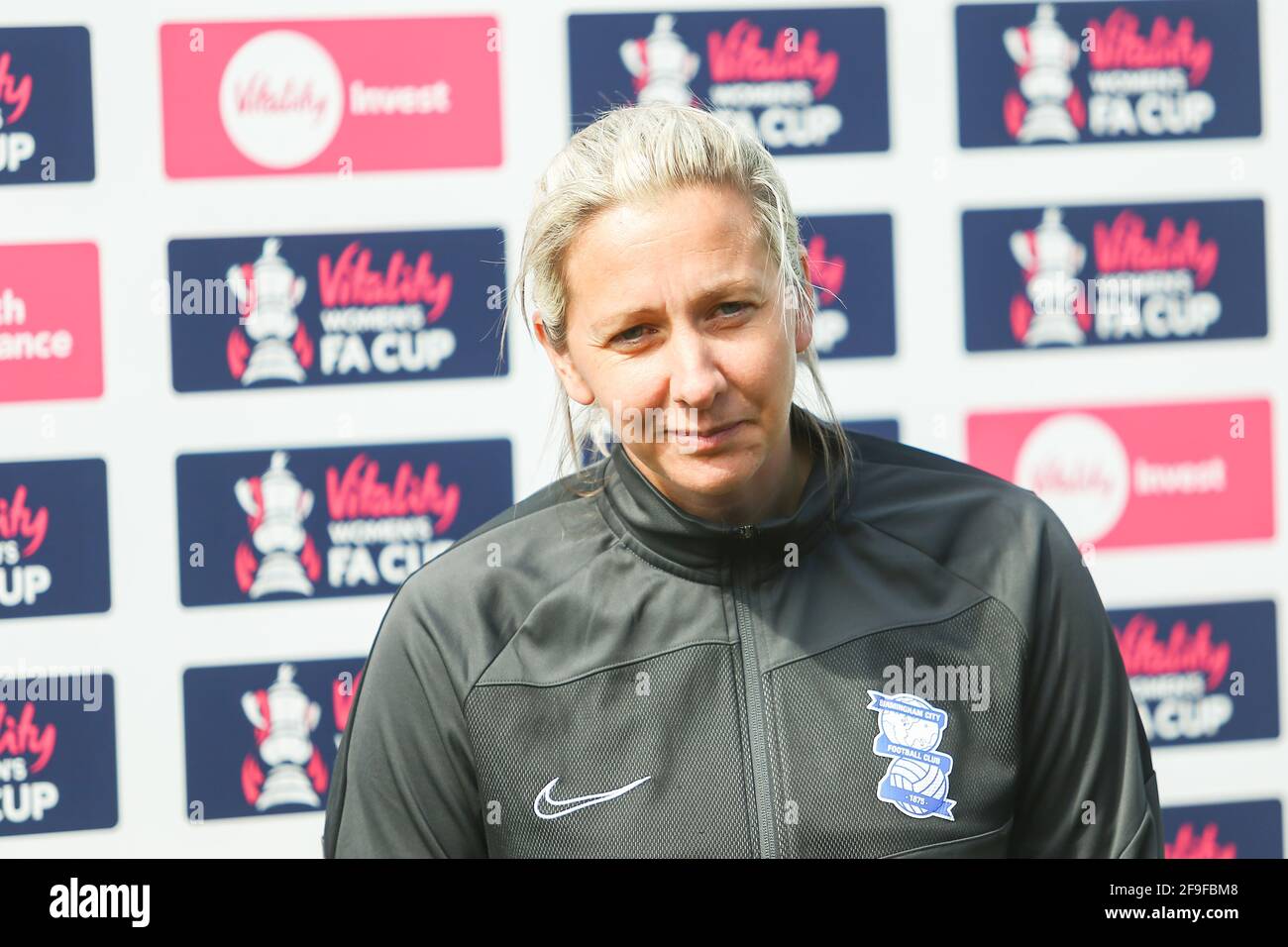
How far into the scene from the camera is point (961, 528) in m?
1.02

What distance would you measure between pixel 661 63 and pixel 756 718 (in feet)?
3.55

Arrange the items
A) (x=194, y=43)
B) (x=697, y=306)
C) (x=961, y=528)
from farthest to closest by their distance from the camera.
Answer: (x=194, y=43) → (x=961, y=528) → (x=697, y=306)

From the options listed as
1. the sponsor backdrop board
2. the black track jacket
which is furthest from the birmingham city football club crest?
the sponsor backdrop board

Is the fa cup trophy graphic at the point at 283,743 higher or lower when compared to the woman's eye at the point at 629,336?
lower

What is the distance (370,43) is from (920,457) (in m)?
1.03

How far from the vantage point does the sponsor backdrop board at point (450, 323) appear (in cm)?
165

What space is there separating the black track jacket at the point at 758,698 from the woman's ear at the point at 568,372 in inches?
3.3

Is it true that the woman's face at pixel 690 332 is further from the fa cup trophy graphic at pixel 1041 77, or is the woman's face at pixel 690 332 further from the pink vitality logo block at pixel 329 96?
the fa cup trophy graphic at pixel 1041 77

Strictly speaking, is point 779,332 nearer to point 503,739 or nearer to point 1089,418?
point 503,739

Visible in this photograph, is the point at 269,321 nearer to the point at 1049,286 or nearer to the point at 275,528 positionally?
the point at 275,528

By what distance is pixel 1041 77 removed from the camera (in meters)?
1.80

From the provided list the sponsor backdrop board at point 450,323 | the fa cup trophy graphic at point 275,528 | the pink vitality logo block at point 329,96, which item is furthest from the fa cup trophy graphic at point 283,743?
the pink vitality logo block at point 329,96

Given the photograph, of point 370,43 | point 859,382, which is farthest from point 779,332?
point 370,43

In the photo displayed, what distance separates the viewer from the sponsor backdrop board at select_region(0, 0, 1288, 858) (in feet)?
5.42
